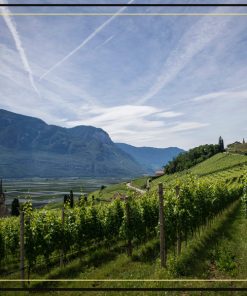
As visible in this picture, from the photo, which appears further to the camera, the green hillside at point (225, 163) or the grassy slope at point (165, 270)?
the green hillside at point (225, 163)

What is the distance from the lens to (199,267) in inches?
683

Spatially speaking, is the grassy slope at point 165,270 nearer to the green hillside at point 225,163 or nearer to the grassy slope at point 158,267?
the grassy slope at point 158,267

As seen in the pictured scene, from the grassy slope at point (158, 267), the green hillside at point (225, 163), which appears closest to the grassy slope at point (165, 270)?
the grassy slope at point (158, 267)

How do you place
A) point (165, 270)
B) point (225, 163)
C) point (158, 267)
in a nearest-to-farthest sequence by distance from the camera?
point (165, 270)
point (158, 267)
point (225, 163)

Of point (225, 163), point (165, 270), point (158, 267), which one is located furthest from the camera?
point (225, 163)

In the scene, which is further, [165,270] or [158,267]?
[158,267]

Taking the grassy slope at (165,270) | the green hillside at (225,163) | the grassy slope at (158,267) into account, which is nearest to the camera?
the grassy slope at (165,270)

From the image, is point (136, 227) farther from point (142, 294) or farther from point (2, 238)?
point (142, 294)

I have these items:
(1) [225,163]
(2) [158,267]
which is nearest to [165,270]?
(2) [158,267]

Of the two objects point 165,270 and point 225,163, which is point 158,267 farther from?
point 225,163

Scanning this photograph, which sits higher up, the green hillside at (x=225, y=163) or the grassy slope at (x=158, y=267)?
the green hillside at (x=225, y=163)

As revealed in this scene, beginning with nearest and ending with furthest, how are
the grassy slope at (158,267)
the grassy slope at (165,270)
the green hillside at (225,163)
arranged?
the grassy slope at (165,270), the grassy slope at (158,267), the green hillside at (225,163)

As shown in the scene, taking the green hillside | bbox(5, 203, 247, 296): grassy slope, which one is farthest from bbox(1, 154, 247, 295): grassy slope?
the green hillside

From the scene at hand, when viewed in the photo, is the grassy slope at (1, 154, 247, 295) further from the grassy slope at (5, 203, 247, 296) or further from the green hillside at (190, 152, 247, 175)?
the green hillside at (190, 152, 247, 175)
